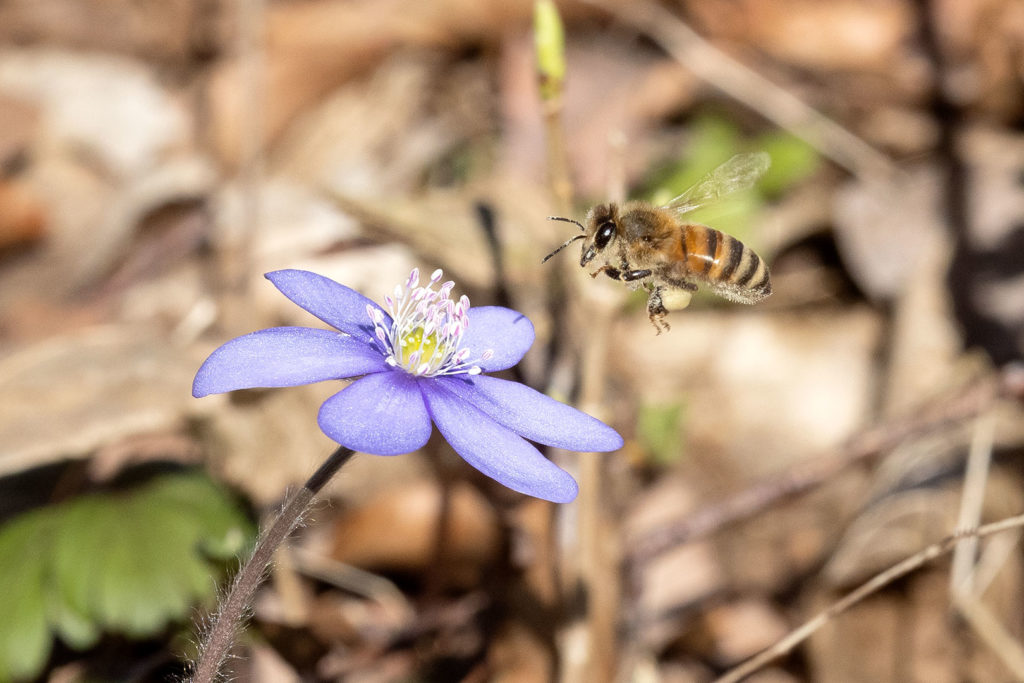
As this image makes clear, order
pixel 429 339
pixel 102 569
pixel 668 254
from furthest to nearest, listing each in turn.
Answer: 1. pixel 102 569
2. pixel 668 254
3. pixel 429 339

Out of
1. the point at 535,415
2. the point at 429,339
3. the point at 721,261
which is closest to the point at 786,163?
the point at 721,261

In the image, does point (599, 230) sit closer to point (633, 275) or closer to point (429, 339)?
point (633, 275)

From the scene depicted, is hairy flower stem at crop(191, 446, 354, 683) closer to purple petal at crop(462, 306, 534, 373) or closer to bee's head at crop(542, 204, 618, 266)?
purple petal at crop(462, 306, 534, 373)

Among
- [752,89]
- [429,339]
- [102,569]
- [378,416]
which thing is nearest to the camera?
[378,416]

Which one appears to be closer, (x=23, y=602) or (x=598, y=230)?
(x=598, y=230)

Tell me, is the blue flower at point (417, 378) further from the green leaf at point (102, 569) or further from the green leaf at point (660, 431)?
the green leaf at point (660, 431)

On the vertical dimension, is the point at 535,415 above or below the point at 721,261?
below
